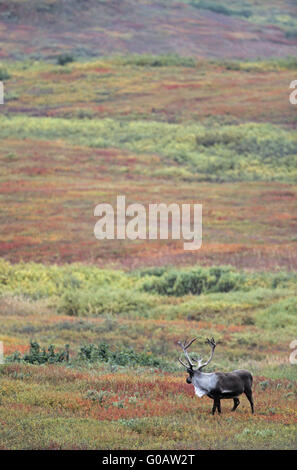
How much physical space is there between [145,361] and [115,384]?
3180mm

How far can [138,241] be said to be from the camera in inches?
1233

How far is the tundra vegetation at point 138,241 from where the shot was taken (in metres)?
9.65

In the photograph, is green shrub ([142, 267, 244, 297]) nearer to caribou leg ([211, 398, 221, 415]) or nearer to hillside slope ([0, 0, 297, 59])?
caribou leg ([211, 398, 221, 415])

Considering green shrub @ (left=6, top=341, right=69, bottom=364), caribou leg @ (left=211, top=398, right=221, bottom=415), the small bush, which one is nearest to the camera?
caribou leg @ (left=211, top=398, right=221, bottom=415)

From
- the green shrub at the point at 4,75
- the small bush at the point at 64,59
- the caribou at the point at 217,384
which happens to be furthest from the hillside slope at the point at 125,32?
the caribou at the point at 217,384

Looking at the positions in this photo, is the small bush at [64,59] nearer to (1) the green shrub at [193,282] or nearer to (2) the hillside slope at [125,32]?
(2) the hillside slope at [125,32]

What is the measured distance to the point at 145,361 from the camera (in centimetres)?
1403

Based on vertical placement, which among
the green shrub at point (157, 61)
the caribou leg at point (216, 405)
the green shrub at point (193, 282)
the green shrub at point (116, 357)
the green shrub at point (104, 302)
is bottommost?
the caribou leg at point (216, 405)

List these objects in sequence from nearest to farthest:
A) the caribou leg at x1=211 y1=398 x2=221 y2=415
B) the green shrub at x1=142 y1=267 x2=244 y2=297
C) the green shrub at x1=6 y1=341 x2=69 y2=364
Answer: the caribou leg at x1=211 y1=398 x2=221 y2=415 → the green shrub at x1=6 y1=341 x2=69 y2=364 → the green shrub at x1=142 y1=267 x2=244 y2=297

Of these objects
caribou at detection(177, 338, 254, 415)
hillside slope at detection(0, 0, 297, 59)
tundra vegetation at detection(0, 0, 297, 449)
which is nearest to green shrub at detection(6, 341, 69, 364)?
tundra vegetation at detection(0, 0, 297, 449)

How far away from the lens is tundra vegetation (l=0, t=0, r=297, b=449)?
31.7 feet

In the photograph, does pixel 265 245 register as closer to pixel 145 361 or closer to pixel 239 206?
pixel 239 206

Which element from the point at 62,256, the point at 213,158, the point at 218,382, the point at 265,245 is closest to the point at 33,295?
the point at 62,256

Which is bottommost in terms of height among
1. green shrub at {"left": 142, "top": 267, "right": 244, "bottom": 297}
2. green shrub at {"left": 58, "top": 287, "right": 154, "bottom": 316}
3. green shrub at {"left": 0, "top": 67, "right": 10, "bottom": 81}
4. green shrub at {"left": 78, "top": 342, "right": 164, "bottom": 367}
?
green shrub at {"left": 78, "top": 342, "right": 164, "bottom": 367}
